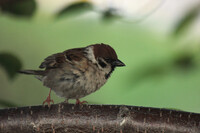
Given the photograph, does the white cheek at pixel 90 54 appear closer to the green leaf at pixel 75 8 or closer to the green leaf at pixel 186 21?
the green leaf at pixel 75 8

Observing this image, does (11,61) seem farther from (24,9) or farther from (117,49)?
(117,49)

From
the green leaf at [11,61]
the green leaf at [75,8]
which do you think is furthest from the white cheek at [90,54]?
the green leaf at [11,61]

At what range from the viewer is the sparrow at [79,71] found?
110 cm

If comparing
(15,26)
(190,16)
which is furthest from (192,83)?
(15,26)

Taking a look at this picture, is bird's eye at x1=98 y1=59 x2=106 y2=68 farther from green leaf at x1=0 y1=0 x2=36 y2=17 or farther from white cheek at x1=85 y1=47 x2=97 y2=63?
green leaf at x1=0 y1=0 x2=36 y2=17

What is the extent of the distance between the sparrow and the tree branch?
0.41 ft

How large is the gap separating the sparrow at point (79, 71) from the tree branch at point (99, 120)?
13 cm

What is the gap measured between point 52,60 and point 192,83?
0.99m

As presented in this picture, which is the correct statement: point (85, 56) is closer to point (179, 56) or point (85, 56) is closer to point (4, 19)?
point (179, 56)

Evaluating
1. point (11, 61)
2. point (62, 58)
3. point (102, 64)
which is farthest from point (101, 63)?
point (11, 61)

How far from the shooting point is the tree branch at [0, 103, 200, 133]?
0.96 meters

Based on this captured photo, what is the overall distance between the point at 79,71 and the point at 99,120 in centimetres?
22

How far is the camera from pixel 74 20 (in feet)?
6.28

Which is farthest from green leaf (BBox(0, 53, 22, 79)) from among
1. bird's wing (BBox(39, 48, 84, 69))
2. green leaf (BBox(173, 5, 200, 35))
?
green leaf (BBox(173, 5, 200, 35))
